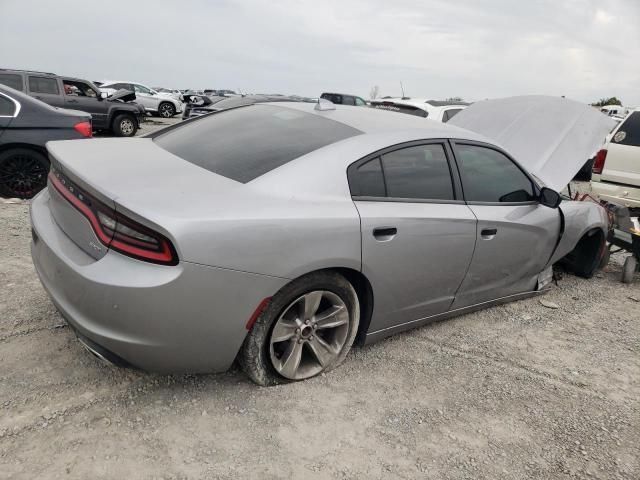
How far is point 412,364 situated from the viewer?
3.03 metres

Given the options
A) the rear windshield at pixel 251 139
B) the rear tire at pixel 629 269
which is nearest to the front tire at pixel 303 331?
the rear windshield at pixel 251 139

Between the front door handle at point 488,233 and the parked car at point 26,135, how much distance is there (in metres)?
4.87

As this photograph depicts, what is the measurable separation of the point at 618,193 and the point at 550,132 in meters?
2.56

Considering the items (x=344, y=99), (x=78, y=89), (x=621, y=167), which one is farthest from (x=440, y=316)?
(x=344, y=99)

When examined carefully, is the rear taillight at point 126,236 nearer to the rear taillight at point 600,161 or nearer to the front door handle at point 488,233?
the front door handle at point 488,233

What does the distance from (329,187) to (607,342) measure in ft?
8.44

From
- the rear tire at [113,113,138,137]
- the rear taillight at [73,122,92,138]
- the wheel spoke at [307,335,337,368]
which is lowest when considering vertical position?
the rear tire at [113,113,138,137]

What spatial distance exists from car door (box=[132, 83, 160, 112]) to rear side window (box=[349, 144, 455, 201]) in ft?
75.2

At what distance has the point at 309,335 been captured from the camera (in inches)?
103

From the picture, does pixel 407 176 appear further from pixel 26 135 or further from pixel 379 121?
pixel 26 135

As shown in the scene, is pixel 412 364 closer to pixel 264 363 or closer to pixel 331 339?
pixel 331 339

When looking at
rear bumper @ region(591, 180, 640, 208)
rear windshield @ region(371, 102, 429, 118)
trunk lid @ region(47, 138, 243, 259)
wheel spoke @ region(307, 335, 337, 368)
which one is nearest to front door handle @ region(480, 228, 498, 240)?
wheel spoke @ region(307, 335, 337, 368)

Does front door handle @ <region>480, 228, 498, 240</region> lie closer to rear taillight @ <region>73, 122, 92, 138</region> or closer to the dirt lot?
the dirt lot

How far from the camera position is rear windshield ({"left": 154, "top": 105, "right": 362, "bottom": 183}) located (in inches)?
101
